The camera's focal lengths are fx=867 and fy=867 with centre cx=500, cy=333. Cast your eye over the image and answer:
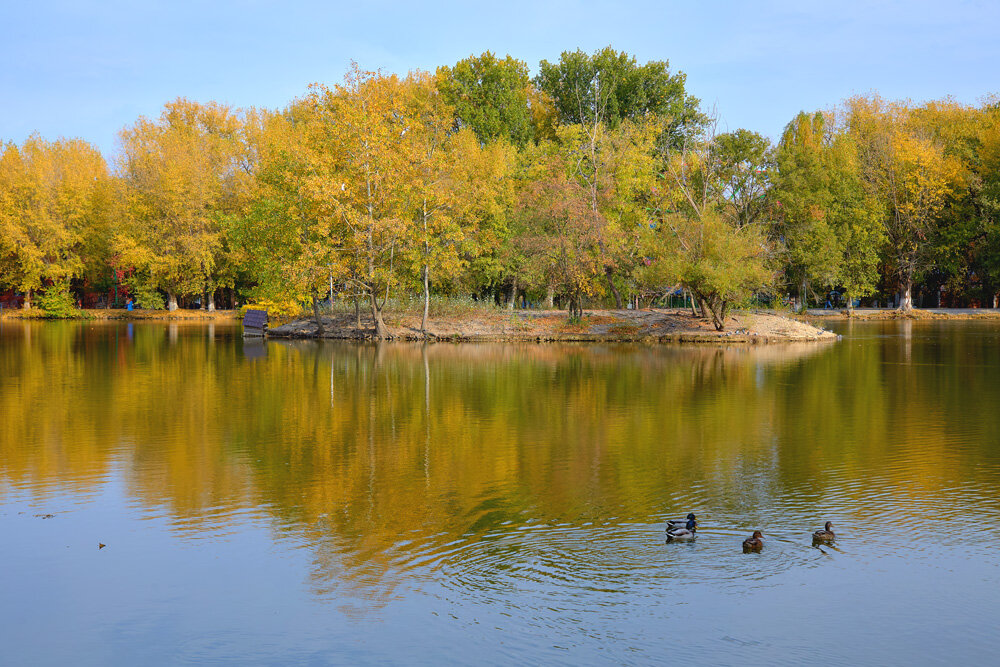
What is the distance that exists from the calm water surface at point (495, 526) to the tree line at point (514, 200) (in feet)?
73.2

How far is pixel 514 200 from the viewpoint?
184ft

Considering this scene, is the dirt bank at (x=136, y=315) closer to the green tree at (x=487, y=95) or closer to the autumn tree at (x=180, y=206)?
→ the autumn tree at (x=180, y=206)

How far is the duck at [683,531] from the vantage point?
1163 centimetres

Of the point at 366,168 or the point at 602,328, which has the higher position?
the point at 366,168

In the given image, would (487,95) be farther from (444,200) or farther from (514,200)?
(444,200)

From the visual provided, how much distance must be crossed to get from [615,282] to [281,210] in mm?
20418

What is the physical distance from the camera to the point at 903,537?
40.0 ft

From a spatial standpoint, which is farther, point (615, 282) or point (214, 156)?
point (214, 156)

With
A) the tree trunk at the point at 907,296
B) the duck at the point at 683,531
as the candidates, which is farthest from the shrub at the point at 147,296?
the duck at the point at 683,531

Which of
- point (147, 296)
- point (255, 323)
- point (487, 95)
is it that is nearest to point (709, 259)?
point (255, 323)

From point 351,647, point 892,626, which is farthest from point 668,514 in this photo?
point 351,647

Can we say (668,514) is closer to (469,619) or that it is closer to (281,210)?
(469,619)

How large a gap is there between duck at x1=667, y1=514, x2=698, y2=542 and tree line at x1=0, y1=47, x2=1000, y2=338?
110 feet

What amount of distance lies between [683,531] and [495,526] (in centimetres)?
267
